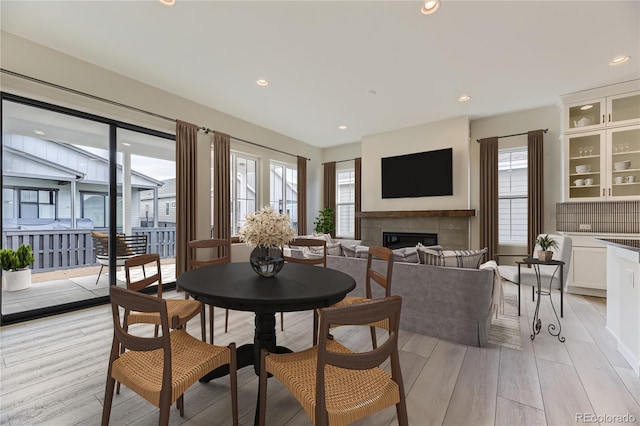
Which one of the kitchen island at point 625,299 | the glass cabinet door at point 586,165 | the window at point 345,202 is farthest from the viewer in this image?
the window at point 345,202

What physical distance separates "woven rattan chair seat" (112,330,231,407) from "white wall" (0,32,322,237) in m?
3.37

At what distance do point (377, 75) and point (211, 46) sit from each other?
6.62 ft

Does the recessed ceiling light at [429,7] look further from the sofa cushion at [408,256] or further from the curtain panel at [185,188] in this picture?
the curtain panel at [185,188]

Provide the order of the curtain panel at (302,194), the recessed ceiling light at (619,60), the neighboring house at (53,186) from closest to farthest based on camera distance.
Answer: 1. the recessed ceiling light at (619,60)
2. the neighboring house at (53,186)
3. the curtain panel at (302,194)

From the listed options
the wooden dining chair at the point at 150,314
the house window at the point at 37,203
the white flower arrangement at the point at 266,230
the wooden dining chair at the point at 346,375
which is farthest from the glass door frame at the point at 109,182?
the wooden dining chair at the point at 346,375

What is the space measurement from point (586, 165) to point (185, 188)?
6202 millimetres

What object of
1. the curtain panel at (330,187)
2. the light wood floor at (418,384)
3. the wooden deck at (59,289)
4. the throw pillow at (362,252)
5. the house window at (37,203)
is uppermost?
the curtain panel at (330,187)

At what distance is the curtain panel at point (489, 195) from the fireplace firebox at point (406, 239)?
0.87 m

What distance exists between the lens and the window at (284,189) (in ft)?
20.6

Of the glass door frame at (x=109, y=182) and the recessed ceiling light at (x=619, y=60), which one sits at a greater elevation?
the recessed ceiling light at (x=619, y=60)

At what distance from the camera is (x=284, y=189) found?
6504 millimetres

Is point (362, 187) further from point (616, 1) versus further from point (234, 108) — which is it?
point (616, 1)

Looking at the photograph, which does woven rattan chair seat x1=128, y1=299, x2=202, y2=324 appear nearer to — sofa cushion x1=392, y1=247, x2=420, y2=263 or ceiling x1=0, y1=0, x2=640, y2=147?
sofa cushion x1=392, y1=247, x2=420, y2=263

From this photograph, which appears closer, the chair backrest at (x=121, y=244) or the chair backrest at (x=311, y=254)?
the chair backrest at (x=311, y=254)
